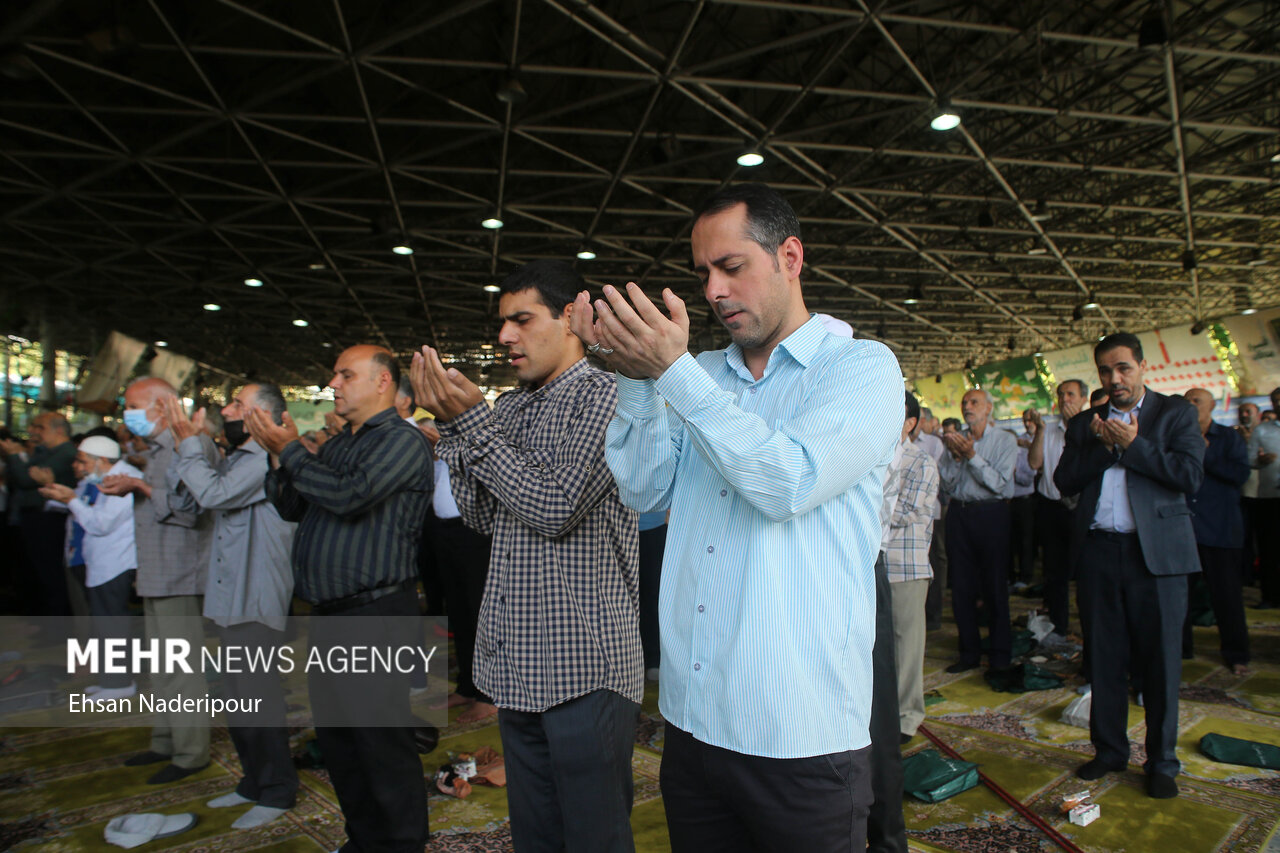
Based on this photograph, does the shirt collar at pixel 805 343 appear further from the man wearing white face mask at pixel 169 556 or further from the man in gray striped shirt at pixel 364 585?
the man wearing white face mask at pixel 169 556

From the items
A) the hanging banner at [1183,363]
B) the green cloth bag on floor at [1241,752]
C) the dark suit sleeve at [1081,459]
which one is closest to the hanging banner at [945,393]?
the hanging banner at [1183,363]

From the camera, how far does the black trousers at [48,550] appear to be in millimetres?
6539

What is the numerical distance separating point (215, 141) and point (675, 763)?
579 inches

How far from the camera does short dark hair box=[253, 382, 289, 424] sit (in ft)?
9.33

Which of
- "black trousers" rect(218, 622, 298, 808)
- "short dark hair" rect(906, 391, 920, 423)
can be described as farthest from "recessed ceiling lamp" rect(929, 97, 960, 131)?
"black trousers" rect(218, 622, 298, 808)

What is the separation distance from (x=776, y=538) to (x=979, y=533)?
4.56 metres

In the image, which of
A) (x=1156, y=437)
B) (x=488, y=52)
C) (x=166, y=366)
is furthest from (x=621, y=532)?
(x=166, y=366)

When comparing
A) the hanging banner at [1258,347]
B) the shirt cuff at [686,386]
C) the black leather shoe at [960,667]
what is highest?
the hanging banner at [1258,347]

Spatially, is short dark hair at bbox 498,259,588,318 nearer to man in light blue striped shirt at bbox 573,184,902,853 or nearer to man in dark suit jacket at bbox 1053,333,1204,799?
man in light blue striped shirt at bbox 573,184,902,853

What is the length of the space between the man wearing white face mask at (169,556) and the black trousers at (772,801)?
9.96 feet

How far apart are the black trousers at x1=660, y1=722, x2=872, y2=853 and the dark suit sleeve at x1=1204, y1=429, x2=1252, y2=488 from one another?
5.92 meters

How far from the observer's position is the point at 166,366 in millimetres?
20109

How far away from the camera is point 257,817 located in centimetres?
317

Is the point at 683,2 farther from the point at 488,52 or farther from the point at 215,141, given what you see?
the point at 215,141
